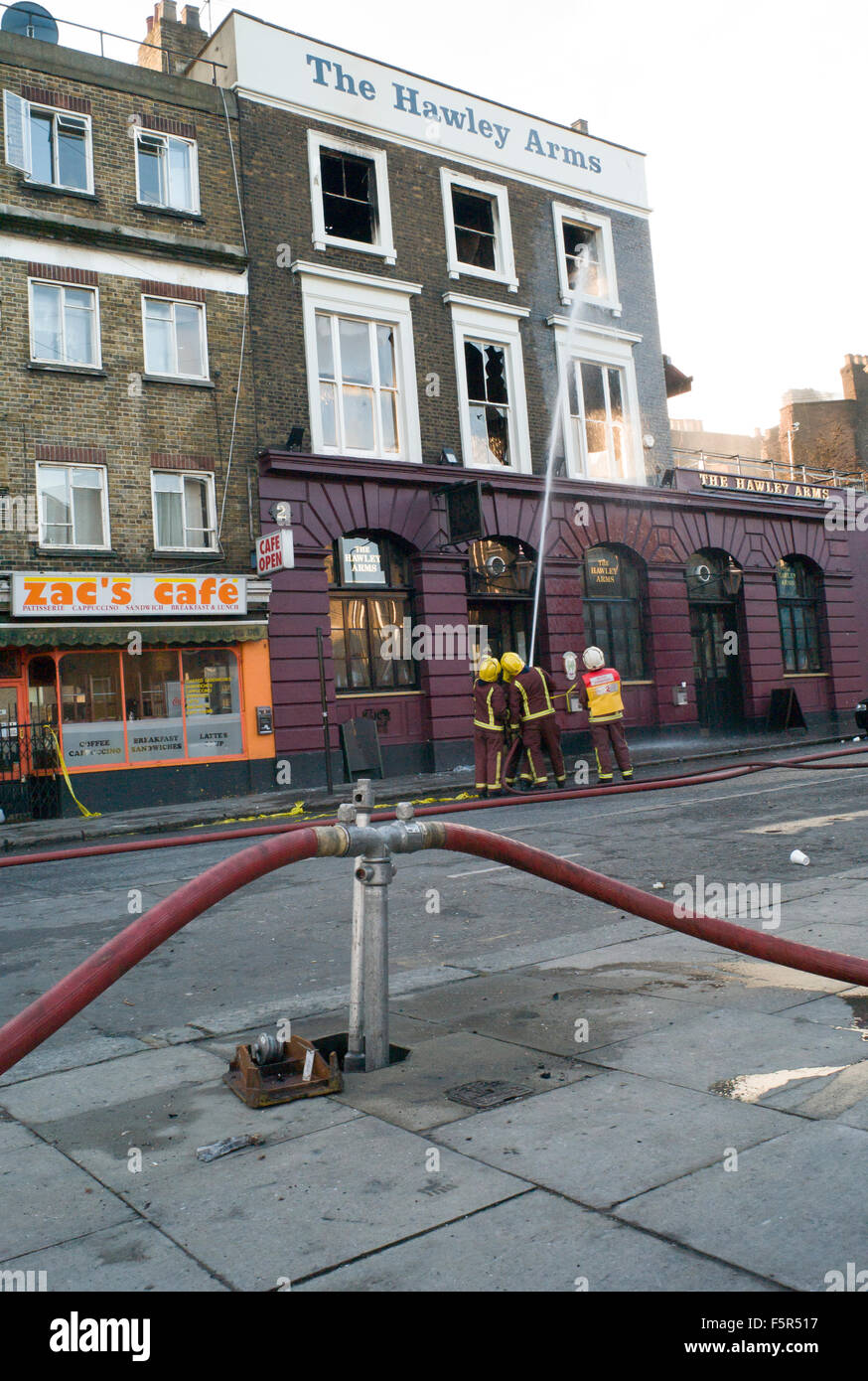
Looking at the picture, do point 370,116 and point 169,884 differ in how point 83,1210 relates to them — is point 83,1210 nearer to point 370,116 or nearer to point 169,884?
point 169,884

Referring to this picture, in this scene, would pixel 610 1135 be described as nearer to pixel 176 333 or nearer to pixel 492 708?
pixel 492 708

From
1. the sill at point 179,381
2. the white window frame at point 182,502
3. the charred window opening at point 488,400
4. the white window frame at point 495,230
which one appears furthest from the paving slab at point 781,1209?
the white window frame at point 495,230

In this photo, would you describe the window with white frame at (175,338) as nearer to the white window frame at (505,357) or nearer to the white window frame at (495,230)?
the white window frame at (505,357)

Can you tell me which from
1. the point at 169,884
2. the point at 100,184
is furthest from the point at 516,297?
the point at 169,884

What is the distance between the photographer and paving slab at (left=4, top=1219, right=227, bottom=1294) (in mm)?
2531

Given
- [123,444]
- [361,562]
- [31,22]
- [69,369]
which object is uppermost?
[31,22]

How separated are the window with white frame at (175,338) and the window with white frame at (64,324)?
91cm

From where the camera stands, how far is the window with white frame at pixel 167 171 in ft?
61.6

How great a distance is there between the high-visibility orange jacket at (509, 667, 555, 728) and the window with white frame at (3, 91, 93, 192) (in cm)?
1125

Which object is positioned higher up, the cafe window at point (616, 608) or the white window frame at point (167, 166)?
the white window frame at point (167, 166)

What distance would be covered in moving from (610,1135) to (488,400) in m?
20.7

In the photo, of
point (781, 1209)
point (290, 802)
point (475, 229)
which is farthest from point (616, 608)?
point (781, 1209)

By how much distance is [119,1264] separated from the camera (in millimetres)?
2631

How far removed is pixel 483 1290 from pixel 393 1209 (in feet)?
1.61
